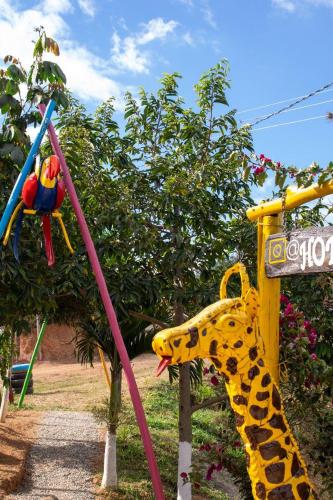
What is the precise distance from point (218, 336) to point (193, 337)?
0.24 meters

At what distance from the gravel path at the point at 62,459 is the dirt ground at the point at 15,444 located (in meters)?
0.15

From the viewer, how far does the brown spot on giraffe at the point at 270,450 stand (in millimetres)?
4203

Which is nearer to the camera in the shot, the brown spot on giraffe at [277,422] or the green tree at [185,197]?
the brown spot on giraffe at [277,422]

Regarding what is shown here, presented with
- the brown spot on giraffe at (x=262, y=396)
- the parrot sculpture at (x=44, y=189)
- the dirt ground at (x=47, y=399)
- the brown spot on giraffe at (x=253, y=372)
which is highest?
the parrot sculpture at (x=44, y=189)

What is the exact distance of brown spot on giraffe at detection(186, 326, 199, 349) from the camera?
385 centimetres

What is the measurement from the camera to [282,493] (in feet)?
13.8

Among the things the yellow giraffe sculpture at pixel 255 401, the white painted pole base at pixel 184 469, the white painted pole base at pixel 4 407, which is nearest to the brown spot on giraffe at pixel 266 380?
the yellow giraffe sculpture at pixel 255 401

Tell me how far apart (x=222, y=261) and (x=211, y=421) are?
874cm

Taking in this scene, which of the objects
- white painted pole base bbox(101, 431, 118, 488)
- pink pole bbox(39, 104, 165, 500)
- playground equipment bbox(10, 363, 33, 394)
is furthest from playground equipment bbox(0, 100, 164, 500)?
playground equipment bbox(10, 363, 33, 394)

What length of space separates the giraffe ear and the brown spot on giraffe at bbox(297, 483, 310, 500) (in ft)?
4.33

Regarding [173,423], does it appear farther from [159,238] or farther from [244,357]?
[244,357]

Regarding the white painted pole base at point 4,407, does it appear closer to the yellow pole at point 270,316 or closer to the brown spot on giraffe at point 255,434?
the yellow pole at point 270,316

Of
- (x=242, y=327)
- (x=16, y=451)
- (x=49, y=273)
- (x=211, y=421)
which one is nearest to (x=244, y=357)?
(x=242, y=327)

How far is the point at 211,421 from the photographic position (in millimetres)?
15297
